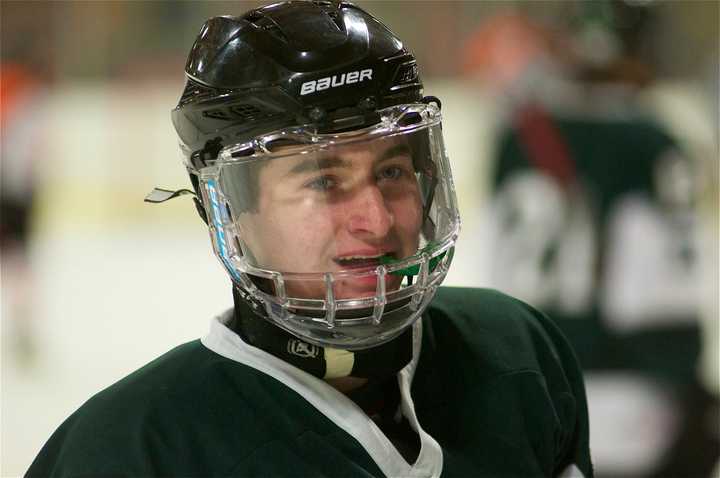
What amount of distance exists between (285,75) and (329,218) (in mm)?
174

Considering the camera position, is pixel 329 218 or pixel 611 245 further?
pixel 611 245

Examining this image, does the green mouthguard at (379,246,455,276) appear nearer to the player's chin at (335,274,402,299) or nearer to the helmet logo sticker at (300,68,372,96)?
the player's chin at (335,274,402,299)

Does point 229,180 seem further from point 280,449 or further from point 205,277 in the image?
point 205,277

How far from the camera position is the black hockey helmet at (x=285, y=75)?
3.94ft

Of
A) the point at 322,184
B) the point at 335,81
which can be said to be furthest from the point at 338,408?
the point at 335,81

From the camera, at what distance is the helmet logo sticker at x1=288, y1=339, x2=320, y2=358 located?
48.2 inches

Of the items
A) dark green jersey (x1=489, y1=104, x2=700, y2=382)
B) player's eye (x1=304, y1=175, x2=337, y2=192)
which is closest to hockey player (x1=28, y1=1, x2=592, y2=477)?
player's eye (x1=304, y1=175, x2=337, y2=192)

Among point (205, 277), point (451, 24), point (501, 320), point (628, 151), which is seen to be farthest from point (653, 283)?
point (451, 24)

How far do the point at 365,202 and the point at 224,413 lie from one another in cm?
29

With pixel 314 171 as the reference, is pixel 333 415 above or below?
below

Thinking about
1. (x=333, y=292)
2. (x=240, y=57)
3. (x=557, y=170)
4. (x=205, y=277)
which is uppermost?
(x=240, y=57)

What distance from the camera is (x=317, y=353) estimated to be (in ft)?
4.02

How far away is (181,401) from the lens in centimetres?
116

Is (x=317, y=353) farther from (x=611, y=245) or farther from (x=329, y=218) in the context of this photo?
(x=611, y=245)
